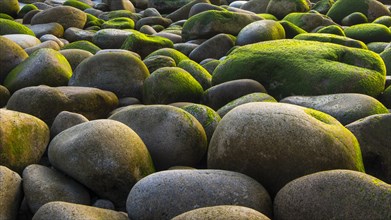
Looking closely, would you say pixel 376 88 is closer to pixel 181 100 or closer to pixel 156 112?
pixel 181 100

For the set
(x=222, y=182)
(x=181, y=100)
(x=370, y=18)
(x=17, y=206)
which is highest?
(x=222, y=182)

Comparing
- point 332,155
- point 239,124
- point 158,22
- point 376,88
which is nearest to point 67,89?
point 239,124

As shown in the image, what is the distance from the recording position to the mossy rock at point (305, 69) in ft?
24.1

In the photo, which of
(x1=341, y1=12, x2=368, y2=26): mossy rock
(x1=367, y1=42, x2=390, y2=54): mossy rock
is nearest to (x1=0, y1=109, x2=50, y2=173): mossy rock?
(x1=367, y1=42, x2=390, y2=54): mossy rock

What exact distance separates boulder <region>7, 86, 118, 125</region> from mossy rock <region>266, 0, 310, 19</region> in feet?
33.5

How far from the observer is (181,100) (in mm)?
7309

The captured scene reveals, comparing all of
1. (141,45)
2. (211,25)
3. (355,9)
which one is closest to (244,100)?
(141,45)

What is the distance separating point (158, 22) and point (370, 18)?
6.26 metres

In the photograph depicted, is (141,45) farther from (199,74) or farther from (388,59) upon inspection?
(388,59)

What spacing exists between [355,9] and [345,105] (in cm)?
1029

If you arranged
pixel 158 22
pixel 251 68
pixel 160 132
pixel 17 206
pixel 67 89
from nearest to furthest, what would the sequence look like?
pixel 17 206
pixel 160 132
pixel 67 89
pixel 251 68
pixel 158 22

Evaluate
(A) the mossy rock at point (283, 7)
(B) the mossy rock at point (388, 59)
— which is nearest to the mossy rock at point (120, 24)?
(A) the mossy rock at point (283, 7)

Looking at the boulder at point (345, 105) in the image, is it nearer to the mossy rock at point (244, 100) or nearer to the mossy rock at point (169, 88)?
the mossy rock at point (244, 100)

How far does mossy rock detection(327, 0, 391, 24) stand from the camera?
51.0ft
